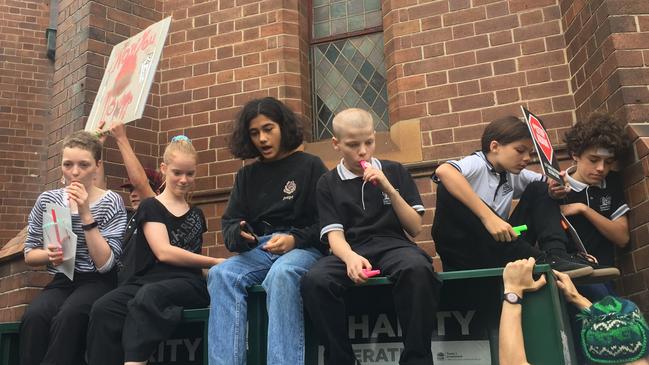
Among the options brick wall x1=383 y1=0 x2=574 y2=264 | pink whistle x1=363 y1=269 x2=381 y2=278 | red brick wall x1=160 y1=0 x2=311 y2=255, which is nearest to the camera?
pink whistle x1=363 y1=269 x2=381 y2=278

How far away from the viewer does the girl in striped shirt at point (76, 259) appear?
138 inches

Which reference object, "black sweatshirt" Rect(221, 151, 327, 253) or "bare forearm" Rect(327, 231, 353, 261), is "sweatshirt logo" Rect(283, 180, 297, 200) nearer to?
"black sweatshirt" Rect(221, 151, 327, 253)

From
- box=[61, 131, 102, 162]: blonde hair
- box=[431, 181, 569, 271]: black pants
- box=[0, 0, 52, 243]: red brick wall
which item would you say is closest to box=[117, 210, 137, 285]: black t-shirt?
box=[61, 131, 102, 162]: blonde hair

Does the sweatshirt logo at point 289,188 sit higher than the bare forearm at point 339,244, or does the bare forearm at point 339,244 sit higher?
the sweatshirt logo at point 289,188

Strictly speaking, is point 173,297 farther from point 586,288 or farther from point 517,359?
point 586,288

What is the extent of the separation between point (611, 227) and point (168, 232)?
9.73 feet

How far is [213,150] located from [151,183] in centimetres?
129

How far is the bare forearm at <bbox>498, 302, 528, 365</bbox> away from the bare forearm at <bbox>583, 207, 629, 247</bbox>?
1549mm

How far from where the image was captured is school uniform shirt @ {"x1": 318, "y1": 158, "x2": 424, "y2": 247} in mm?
3260

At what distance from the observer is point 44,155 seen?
39.2ft

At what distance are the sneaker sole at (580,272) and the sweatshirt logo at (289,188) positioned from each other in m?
1.59

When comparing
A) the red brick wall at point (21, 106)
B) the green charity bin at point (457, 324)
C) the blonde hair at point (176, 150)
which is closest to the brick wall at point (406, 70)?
the blonde hair at point (176, 150)

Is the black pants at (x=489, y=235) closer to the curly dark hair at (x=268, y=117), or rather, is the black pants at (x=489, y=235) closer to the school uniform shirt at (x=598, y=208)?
the school uniform shirt at (x=598, y=208)

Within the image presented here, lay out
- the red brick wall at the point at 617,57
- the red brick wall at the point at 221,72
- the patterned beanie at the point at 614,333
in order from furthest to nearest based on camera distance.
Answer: the red brick wall at the point at 221,72
the red brick wall at the point at 617,57
the patterned beanie at the point at 614,333
